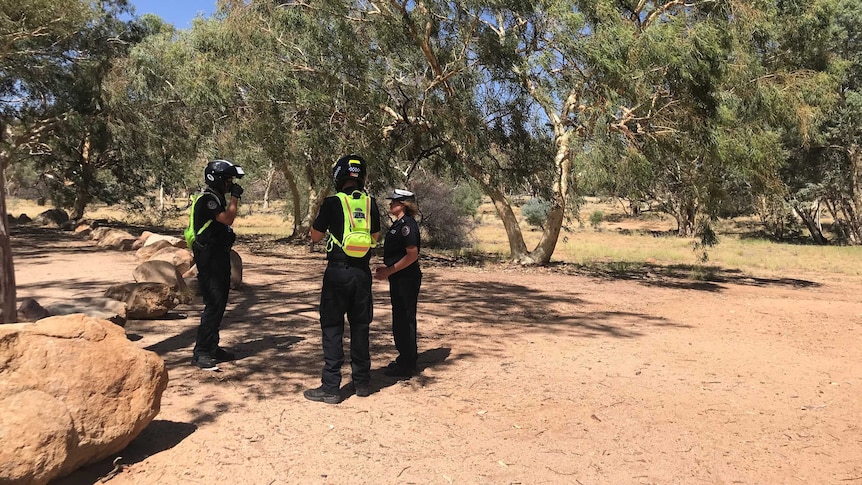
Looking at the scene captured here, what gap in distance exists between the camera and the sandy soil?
377 centimetres

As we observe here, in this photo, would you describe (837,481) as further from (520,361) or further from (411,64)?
(411,64)

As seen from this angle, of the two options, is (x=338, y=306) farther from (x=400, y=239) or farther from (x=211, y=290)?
(x=211, y=290)

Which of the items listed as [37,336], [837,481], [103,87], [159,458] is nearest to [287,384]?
[159,458]

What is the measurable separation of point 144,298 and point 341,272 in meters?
3.70

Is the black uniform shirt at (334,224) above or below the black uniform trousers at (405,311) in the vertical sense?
above

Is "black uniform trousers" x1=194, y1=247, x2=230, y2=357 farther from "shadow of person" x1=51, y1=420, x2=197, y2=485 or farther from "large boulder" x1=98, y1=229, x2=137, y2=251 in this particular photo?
"large boulder" x1=98, y1=229, x2=137, y2=251

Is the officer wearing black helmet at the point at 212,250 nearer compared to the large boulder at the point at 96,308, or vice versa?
the officer wearing black helmet at the point at 212,250

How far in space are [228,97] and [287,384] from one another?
37.2 ft

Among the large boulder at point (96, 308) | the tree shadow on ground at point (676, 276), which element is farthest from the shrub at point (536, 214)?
the large boulder at point (96, 308)

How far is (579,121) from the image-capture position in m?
14.2

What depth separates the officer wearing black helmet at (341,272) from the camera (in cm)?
471

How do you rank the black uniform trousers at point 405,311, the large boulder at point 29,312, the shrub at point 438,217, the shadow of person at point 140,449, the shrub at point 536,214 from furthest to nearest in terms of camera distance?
the shrub at point 536,214 → the shrub at point 438,217 → the large boulder at point 29,312 → the black uniform trousers at point 405,311 → the shadow of person at point 140,449

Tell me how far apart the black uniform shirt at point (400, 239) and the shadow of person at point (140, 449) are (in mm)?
2030

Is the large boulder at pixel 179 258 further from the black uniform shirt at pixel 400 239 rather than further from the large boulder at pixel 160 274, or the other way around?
the black uniform shirt at pixel 400 239
